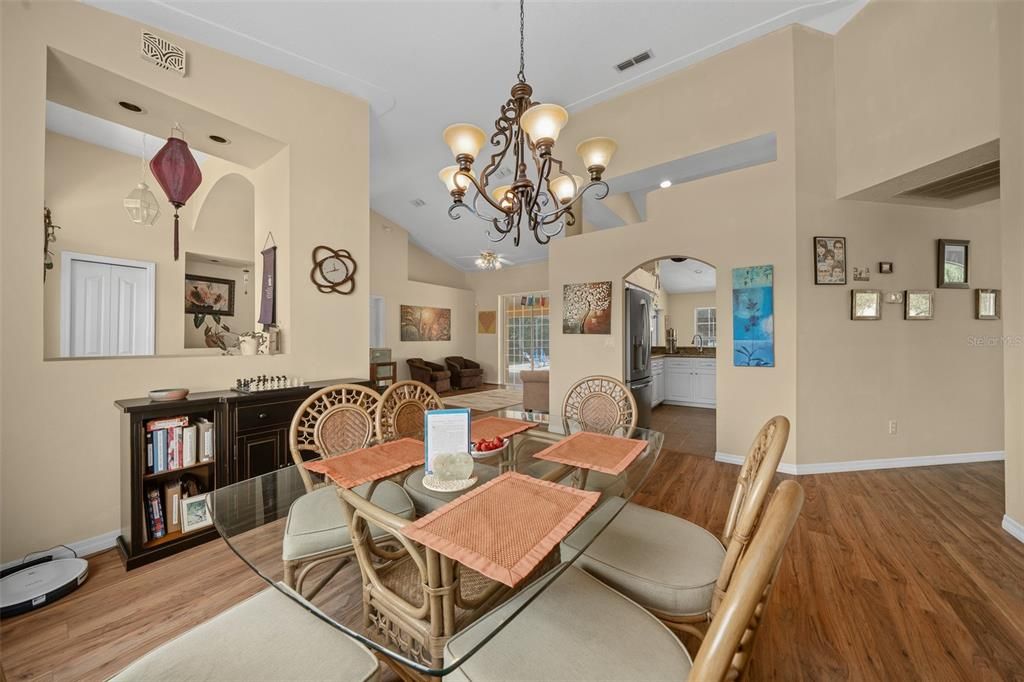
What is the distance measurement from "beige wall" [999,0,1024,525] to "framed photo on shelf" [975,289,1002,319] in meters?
1.68

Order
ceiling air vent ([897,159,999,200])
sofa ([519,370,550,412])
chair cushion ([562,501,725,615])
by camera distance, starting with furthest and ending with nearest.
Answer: sofa ([519,370,550,412]) → ceiling air vent ([897,159,999,200]) → chair cushion ([562,501,725,615])

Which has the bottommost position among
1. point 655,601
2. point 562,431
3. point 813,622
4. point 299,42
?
point 813,622

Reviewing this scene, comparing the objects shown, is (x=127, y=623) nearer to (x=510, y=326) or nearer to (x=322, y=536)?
(x=322, y=536)

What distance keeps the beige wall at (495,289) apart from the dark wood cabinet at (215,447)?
6.63 meters

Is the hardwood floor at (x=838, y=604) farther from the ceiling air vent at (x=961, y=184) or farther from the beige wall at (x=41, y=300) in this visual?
the ceiling air vent at (x=961, y=184)

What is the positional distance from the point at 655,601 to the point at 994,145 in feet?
11.6

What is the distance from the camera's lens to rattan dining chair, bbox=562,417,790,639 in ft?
3.40

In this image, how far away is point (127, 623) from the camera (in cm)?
159

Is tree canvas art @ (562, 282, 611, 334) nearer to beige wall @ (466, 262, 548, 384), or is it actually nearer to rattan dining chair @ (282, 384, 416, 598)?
rattan dining chair @ (282, 384, 416, 598)

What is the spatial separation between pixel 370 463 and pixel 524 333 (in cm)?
762

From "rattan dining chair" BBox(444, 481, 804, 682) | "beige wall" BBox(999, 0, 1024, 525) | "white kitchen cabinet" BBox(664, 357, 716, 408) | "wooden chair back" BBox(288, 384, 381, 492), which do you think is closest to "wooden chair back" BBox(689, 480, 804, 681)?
"rattan dining chair" BBox(444, 481, 804, 682)

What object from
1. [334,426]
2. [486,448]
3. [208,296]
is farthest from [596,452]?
[208,296]

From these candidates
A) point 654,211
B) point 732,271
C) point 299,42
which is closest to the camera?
point 299,42

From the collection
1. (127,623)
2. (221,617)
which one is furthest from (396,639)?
(127,623)
